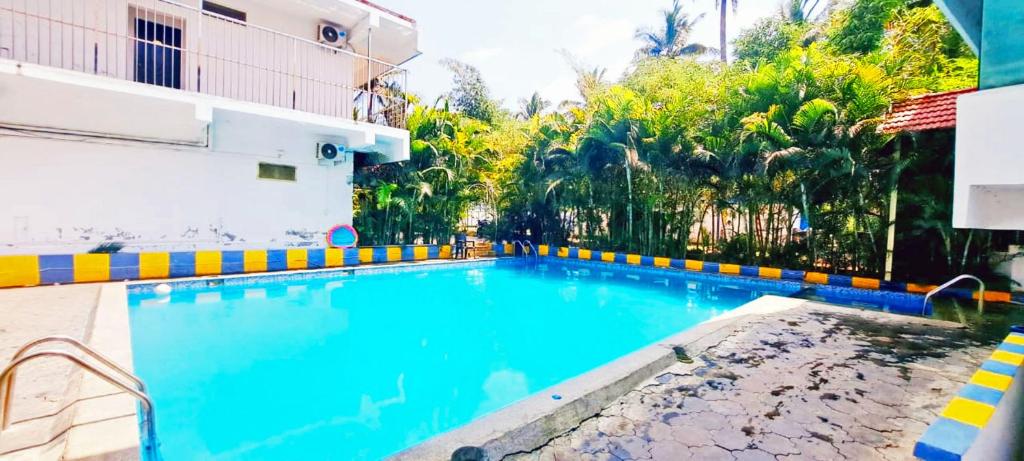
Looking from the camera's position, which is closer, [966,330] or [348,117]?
[966,330]

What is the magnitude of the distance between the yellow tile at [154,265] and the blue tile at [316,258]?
2.73 m

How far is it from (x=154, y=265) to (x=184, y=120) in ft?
9.67

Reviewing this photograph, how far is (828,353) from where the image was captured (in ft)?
14.6

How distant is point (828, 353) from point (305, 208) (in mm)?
11115

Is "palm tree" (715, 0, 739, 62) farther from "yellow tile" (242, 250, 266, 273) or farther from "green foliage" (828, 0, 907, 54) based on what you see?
"yellow tile" (242, 250, 266, 273)

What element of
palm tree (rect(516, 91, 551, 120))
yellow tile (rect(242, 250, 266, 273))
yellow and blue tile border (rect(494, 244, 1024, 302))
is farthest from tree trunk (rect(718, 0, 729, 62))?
yellow tile (rect(242, 250, 266, 273))

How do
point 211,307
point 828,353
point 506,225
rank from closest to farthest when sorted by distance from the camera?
point 828,353
point 211,307
point 506,225

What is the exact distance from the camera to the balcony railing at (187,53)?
755 centimetres

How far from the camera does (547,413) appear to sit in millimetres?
2908

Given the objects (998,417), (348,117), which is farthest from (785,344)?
(348,117)

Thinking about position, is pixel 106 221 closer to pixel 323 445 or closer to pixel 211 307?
pixel 211 307

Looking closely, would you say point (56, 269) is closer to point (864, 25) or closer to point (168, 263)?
point (168, 263)

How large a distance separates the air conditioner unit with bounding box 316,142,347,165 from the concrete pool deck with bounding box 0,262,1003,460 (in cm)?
652

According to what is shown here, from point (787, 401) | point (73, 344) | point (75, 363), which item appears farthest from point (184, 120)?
point (787, 401)
